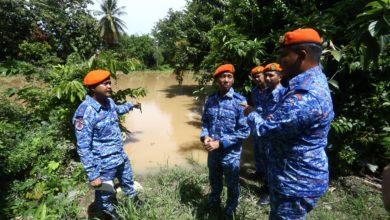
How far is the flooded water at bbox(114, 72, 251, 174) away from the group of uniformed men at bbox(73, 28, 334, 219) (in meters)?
2.33

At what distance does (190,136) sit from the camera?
8039mm

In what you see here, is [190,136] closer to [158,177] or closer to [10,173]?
[158,177]

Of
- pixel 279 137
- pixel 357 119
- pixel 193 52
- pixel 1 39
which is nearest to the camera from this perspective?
pixel 279 137

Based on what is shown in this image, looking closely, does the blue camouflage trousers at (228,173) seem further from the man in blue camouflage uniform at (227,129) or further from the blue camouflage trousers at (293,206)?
the blue camouflage trousers at (293,206)

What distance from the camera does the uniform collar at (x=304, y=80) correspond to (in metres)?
1.90

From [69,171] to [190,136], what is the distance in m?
3.88

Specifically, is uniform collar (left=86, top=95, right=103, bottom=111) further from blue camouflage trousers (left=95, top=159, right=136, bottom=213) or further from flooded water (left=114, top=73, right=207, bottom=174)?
flooded water (left=114, top=73, right=207, bottom=174)

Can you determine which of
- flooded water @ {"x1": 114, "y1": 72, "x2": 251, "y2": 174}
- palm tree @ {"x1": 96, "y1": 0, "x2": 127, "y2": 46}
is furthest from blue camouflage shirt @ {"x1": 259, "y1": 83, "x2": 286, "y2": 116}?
palm tree @ {"x1": 96, "y1": 0, "x2": 127, "y2": 46}

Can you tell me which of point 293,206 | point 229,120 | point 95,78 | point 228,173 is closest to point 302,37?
point 293,206

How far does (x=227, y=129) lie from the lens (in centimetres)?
324

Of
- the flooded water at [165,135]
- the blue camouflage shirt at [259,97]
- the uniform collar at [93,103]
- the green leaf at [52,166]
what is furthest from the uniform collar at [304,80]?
the flooded water at [165,135]

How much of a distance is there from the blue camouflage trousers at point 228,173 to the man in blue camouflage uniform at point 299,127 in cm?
107

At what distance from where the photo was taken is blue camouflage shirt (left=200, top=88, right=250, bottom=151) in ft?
10.5

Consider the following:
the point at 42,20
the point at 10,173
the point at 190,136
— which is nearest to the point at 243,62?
the point at 190,136
